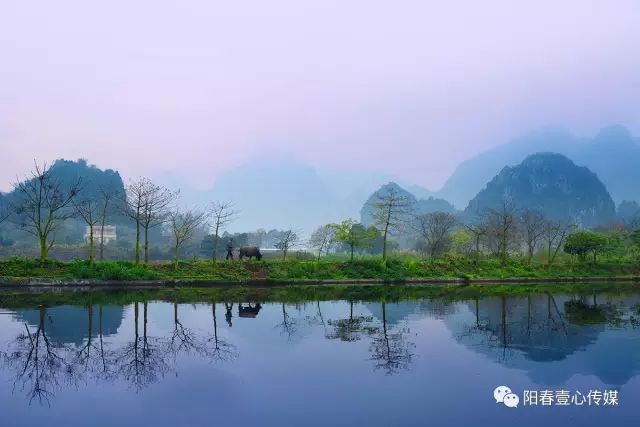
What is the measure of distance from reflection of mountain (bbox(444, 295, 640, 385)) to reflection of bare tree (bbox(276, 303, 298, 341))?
437 centimetres

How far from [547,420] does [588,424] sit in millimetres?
514

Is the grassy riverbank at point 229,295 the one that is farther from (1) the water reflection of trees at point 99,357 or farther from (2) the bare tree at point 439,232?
(2) the bare tree at point 439,232

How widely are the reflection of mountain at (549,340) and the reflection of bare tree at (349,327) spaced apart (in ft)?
8.32

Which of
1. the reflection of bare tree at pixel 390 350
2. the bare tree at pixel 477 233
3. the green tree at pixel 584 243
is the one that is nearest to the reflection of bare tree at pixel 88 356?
the reflection of bare tree at pixel 390 350

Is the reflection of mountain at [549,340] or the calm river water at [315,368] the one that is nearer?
the calm river water at [315,368]

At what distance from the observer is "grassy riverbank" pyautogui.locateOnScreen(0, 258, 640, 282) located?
90.1 ft

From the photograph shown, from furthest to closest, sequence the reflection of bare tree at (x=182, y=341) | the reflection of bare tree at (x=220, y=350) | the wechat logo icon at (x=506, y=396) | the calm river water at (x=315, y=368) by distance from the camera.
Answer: the reflection of bare tree at (x=182, y=341) < the reflection of bare tree at (x=220, y=350) < the wechat logo icon at (x=506, y=396) < the calm river water at (x=315, y=368)

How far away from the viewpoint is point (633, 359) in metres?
10.3

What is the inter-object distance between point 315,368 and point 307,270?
22498 millimetres

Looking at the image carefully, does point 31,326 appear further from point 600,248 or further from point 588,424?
point 600,248

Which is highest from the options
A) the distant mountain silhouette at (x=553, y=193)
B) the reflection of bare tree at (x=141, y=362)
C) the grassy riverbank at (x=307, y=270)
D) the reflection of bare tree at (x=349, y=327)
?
the distant mountain silhouette at (x=553, y=193)

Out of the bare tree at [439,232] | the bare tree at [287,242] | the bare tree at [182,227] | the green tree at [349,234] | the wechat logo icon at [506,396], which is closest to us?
the wechat logo icon at [506,396]

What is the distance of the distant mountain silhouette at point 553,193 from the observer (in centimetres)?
15575

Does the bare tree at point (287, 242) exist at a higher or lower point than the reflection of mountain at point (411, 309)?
higher
